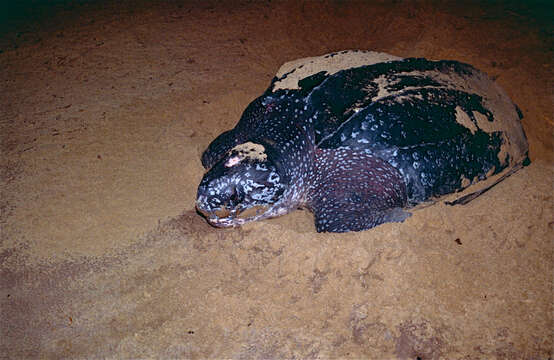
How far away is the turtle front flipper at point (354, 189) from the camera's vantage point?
217cm

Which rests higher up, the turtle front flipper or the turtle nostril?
the turtle front flipper

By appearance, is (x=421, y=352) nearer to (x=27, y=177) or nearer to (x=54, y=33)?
(x=27, y=177)

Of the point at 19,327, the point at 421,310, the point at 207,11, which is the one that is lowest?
the point at 19,327

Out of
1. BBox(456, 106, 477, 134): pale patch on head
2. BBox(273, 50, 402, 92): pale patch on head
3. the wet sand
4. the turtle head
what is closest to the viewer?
the wet sand

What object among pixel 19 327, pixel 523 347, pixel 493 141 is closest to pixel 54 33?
pixel 19 327

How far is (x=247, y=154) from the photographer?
2.25 m

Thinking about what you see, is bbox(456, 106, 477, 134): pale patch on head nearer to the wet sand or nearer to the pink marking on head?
the wet sand

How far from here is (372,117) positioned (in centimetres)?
225

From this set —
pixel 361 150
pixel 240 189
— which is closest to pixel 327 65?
pixel 361 150

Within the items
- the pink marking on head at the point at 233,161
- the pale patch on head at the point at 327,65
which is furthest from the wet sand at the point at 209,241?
the pale patch on head at the point at 327,65

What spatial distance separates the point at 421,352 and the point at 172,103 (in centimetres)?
269

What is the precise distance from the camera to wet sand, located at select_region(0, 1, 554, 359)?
159cm

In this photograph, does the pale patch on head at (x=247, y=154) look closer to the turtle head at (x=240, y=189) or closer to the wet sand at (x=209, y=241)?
the turtle head at (x=240, y=189)

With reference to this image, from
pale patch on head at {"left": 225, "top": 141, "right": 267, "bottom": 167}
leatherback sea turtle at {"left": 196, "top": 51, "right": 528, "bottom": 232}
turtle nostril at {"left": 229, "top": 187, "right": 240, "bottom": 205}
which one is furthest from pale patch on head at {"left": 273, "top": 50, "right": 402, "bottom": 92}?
turtle nostril at {"left": 229, "top": 187, "right": 240, "bottom": 205}
